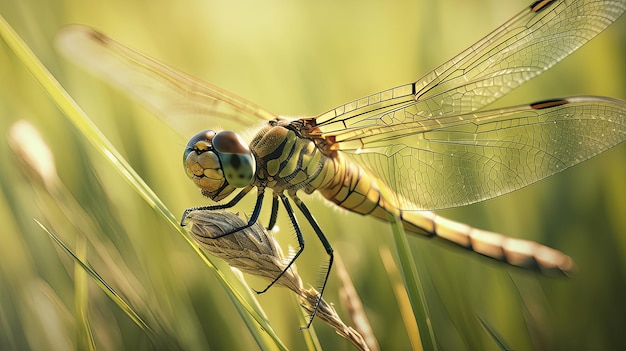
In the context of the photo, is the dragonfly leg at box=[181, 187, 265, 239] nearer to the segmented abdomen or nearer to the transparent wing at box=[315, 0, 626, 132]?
the segmented abdomen

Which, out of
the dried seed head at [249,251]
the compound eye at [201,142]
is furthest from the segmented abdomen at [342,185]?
the dried seed head at [249,251]

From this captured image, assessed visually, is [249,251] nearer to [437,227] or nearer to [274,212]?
[274,212]

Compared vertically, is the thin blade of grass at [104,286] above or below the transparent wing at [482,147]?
above

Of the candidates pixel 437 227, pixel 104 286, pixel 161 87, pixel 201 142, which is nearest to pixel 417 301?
pixel 104 286

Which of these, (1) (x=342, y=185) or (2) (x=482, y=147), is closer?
(2) (x=482, y=147)

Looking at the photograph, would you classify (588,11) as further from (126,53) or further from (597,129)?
(126,53)

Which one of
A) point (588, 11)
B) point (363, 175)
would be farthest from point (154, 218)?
point (588, 11)

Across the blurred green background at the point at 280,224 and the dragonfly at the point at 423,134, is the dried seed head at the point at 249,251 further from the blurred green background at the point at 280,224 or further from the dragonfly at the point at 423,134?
the dragonfly at the point at 423,134
